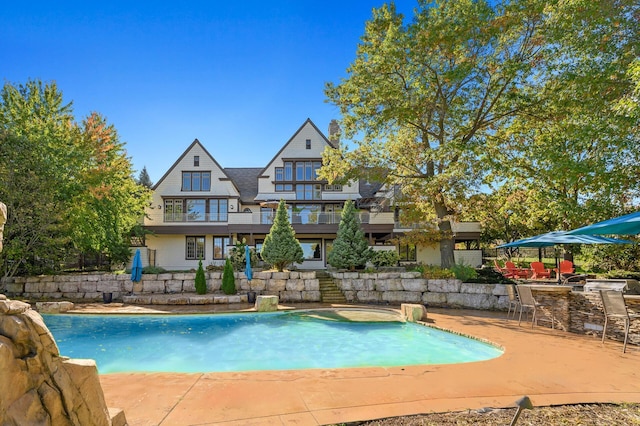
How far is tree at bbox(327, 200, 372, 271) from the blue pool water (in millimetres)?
4593

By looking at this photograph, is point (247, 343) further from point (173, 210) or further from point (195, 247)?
point (173, 210)

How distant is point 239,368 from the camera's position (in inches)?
269

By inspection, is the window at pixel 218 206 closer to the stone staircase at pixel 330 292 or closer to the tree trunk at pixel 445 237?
the stone staircase at pixel 330 292

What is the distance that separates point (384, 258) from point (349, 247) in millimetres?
3864

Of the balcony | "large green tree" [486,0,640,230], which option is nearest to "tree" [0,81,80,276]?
the balcony

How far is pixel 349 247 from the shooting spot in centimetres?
1609

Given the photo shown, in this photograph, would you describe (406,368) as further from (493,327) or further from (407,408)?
(493,327)

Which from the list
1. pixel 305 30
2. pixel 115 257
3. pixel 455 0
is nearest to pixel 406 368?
pixel 305 30

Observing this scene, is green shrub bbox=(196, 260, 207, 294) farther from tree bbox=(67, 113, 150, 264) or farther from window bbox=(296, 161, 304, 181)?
window bbox=(296, 161, 304, 181)

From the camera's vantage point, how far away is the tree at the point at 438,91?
13.5 m

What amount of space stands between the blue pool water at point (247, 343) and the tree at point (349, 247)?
459cm

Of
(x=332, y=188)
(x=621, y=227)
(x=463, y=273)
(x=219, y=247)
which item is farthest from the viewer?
(x=332, y=188)

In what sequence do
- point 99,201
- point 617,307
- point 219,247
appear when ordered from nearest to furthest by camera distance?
point 617,307 → point 99,201 → point 219,247

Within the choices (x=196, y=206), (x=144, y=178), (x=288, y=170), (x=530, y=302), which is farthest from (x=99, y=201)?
(x=144, y=178)
